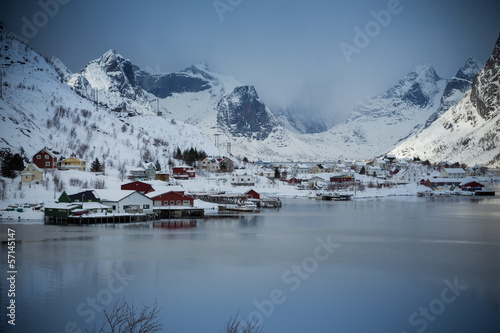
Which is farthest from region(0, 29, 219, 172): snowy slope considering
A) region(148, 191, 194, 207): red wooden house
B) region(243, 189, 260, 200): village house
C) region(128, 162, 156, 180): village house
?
region(148, 191, 194, 207): red wooden house

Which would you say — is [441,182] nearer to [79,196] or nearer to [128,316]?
[79,196]

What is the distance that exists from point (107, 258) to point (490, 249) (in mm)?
23308

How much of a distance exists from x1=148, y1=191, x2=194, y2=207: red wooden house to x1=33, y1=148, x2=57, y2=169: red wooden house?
17.5m

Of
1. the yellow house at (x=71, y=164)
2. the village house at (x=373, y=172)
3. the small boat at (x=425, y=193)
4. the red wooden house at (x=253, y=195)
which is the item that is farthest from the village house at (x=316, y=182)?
the yellow house at (x=71, y=164)

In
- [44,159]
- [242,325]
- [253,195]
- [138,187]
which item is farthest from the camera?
[253,195]

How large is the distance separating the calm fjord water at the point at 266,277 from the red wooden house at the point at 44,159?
2365 cm

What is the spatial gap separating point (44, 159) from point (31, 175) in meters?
9.55

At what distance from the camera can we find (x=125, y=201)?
4953cm

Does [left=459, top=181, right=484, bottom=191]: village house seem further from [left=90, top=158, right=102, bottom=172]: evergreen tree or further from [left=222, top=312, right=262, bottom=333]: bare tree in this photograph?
[left=222, top=312, right=262, bottom=333]: bare tree

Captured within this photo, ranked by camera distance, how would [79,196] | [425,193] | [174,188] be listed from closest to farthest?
[79,196], [174,188], [425,193]

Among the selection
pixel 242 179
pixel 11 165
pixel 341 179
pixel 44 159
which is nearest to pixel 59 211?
pixel 11 165

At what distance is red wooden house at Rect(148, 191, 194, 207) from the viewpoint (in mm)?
53938

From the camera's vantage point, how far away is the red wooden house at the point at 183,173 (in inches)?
3231

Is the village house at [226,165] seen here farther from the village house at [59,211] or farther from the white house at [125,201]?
the village house at [59,211]
